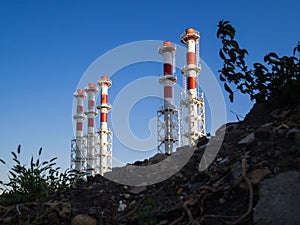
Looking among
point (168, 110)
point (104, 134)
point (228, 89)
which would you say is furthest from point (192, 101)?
point (228, 89)

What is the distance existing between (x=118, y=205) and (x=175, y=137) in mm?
33135

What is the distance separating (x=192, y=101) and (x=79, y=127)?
23813mm

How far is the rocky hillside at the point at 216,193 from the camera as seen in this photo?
2.82m

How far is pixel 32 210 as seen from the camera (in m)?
4.09

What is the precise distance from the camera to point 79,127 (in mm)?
53312

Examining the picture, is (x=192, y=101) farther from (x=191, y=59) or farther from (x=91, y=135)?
(x=91, y=135)

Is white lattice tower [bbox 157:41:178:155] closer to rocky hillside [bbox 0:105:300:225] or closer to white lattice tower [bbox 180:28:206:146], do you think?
white lattice tower [bbox 180:28:206:146]

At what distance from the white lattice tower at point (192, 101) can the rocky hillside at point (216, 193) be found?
2995cm

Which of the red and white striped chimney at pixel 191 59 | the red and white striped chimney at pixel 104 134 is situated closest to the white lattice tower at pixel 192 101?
the red and white striped chimney at pixel 191 59

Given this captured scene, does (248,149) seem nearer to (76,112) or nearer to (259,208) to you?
(259,208)

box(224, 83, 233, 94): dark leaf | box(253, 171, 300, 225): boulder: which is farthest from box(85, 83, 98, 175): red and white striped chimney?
box(253, 171, 300, 225): boulder

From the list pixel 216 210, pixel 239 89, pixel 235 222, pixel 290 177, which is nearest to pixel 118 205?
pixel 216 210

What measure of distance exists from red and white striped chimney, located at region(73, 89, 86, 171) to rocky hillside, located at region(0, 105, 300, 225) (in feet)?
154

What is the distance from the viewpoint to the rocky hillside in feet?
9.26
